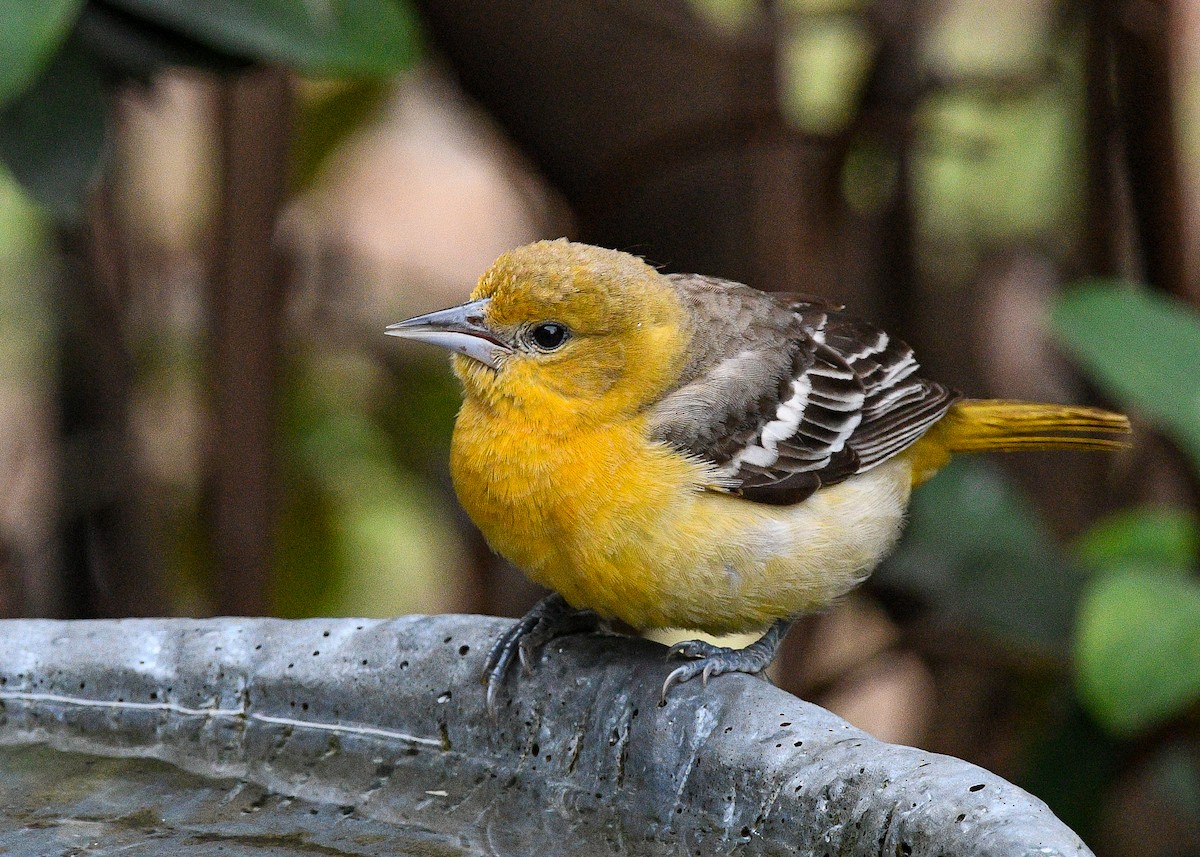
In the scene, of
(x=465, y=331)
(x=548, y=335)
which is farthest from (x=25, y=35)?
(x=548, y=335)

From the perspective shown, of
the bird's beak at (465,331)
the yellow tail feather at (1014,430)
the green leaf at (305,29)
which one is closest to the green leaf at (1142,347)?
the yellow tail feather at (1014,430)

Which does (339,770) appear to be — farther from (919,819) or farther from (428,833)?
(919,819)

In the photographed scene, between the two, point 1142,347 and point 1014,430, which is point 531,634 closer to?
point 1014,430

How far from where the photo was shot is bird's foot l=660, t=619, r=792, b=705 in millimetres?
2781

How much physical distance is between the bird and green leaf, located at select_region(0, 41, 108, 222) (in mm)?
1067

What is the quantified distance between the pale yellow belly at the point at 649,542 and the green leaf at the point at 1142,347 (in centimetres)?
132

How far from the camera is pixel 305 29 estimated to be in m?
3.91

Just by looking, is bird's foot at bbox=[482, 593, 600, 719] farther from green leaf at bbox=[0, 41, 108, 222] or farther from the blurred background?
green leaf at bbox=[0, 41, 108, 222]

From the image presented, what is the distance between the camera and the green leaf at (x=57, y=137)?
3.72m

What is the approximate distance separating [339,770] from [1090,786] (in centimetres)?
275

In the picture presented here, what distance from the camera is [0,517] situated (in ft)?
19.0

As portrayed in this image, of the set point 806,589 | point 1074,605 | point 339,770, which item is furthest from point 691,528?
point 1074,605

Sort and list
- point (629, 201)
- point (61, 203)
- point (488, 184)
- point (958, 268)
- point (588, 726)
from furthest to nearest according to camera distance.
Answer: point (488, 184), point (958, 268), point (629, 201), point (61, 203), point (588, 726)

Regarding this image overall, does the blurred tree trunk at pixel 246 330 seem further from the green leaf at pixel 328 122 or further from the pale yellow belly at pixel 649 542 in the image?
the pale yellow belly at pixel 649 542
